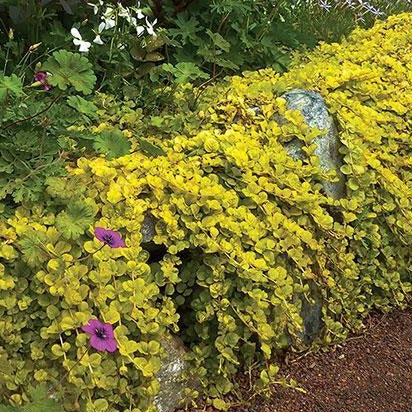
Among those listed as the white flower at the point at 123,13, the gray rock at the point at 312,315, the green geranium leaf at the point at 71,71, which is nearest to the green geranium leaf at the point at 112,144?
the green geranium leaf at the point at 71,71

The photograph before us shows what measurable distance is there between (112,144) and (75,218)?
0.41m

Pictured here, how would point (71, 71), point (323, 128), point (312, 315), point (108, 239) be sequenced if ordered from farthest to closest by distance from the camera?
point (323, 128) < point (312, 315) < point (71, 71) < point (108, 239)

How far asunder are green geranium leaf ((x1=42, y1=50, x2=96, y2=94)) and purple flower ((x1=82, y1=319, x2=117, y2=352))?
0.73m

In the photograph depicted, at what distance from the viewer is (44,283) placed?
2377 millimetres

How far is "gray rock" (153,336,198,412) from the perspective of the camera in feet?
8.45

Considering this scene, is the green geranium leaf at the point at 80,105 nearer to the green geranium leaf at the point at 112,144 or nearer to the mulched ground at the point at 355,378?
the green geranium leaf at the point at 112,144

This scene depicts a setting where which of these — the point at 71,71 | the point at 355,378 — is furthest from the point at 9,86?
the point at 355,378

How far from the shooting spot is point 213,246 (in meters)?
2.55

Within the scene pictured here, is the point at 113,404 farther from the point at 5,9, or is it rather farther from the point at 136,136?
the point at 5,9

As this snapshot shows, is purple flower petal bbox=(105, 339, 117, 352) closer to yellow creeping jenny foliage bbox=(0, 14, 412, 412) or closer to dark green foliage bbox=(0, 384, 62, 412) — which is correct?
yellow creeping jenny foliage bbox=(0, 14, 412, 412)

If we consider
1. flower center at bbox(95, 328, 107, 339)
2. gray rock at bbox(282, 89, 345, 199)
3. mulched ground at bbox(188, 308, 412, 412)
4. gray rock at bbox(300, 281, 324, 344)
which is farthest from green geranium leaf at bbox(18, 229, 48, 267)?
gray rock at bbox(282, 89, 345, 199)

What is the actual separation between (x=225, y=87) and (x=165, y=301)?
121cm

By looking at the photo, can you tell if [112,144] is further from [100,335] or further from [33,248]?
[100,335]

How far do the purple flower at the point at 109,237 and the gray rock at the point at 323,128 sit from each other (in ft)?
3.31
